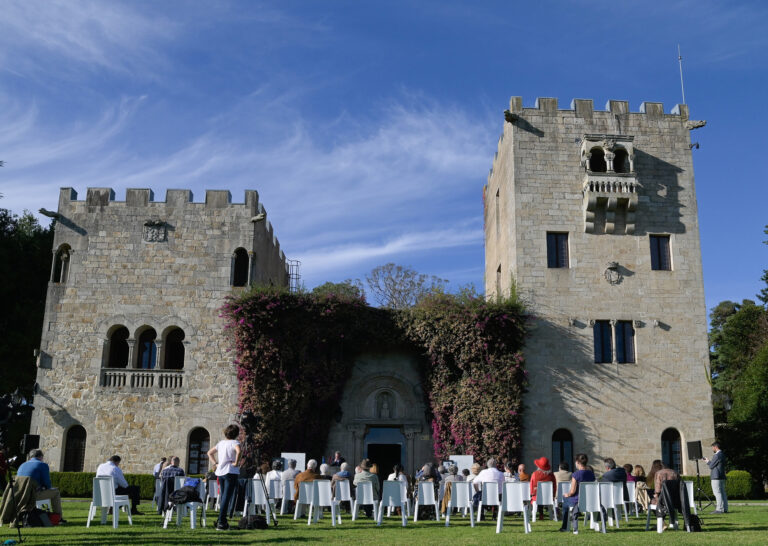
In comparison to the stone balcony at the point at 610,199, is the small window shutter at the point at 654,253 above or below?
below

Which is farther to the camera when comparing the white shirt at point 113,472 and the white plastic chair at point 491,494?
the white shirt at point 113,472

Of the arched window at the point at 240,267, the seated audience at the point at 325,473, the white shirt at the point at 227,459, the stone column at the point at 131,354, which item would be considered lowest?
the seated audience at the point at 325,473

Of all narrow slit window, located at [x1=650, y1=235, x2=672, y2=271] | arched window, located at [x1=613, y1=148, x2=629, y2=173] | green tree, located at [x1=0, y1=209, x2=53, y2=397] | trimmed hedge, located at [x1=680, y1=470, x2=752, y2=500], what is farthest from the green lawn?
green tree, located at [x1=0, y1=209, x2=53, y2=397]

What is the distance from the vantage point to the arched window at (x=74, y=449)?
22.5m

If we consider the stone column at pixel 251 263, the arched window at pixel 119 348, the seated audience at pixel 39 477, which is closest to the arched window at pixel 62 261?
the arched window at pixel 119 348

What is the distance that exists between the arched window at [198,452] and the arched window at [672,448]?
46.4 ft

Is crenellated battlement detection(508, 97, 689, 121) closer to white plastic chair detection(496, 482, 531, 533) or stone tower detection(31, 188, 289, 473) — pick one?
stone tower detection(31, 188, 289, 473)

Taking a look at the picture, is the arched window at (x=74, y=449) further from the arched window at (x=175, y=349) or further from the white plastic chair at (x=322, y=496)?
the white plastic chair at (x=322, y=496)

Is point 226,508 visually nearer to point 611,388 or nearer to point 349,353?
point 349,353

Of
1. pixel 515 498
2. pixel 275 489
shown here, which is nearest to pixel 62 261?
pixel 275 489

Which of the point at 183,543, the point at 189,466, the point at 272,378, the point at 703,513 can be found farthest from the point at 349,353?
the point at 183,543

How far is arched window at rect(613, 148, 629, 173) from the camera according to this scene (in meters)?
24.6

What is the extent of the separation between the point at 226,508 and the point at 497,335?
1271 centimetres

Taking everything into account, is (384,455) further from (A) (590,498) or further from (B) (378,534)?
(B) (378,534)
